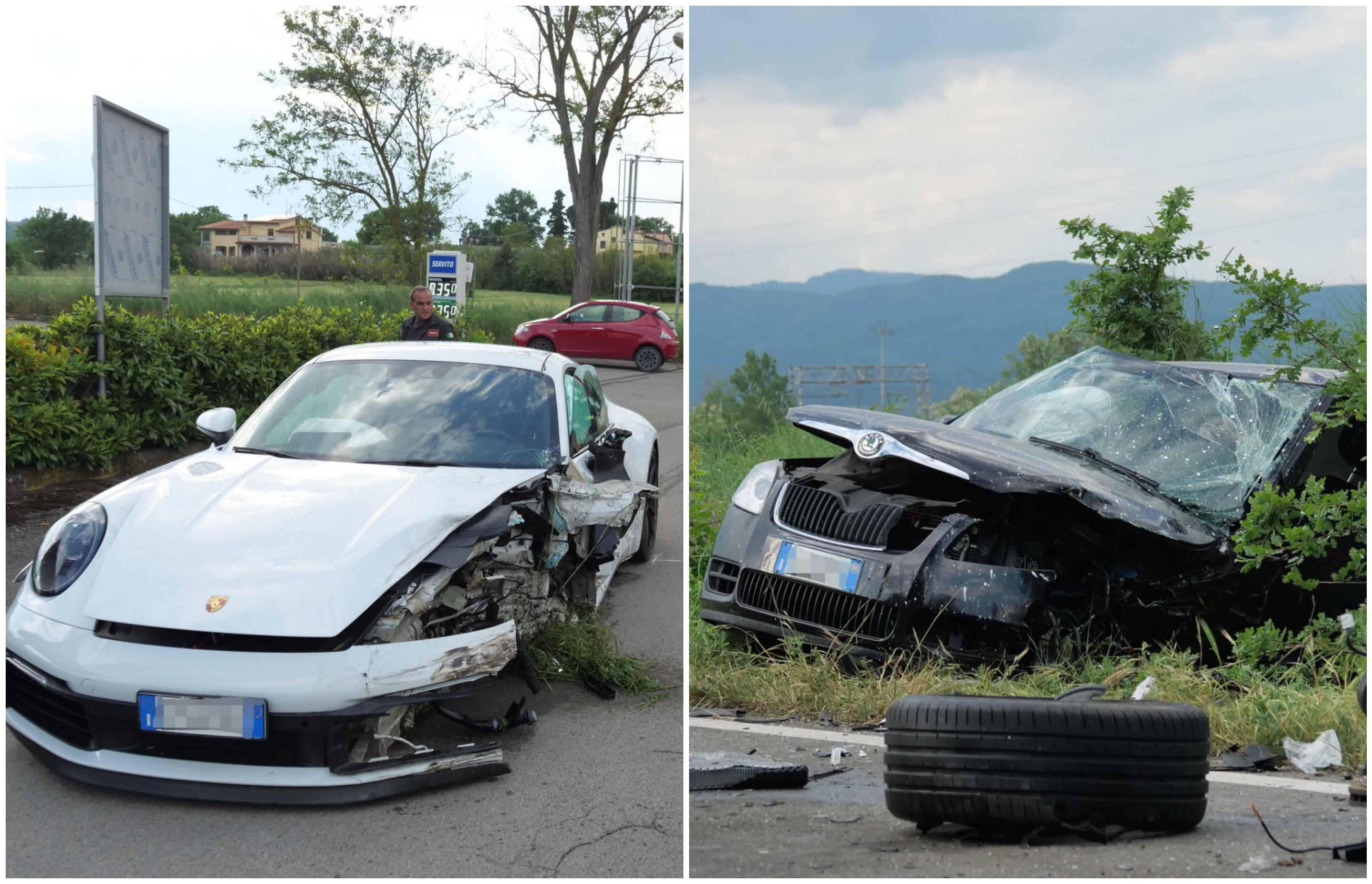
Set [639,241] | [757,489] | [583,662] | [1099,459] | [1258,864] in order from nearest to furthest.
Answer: [1258,864] → [583,662] → [1099,459] → [757,489] → [639,241]

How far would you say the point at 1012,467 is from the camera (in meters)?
4.44

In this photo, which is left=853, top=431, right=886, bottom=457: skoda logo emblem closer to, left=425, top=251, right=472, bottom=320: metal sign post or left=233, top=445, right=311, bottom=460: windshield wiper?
left=233, top=445, right=311, bottom=460: windshield wiper

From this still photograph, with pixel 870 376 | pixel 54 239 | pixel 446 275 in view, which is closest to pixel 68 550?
pixel 446 275

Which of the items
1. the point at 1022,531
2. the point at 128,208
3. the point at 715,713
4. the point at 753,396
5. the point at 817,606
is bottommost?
the point at 715,713

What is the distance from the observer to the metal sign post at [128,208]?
916 centimetres

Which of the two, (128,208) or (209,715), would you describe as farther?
(128,208)

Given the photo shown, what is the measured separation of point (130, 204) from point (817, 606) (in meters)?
7.62

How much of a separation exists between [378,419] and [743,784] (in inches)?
96.5

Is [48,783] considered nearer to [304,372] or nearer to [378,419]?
[378,419]

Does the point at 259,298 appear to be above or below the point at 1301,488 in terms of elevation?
above

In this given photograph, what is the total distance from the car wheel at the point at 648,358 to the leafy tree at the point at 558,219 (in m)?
10.5

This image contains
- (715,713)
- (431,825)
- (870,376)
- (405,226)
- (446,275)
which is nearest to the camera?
(431,825)

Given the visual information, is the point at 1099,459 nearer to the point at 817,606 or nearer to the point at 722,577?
the point at 817,606

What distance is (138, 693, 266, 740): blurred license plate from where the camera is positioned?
11.1ft
